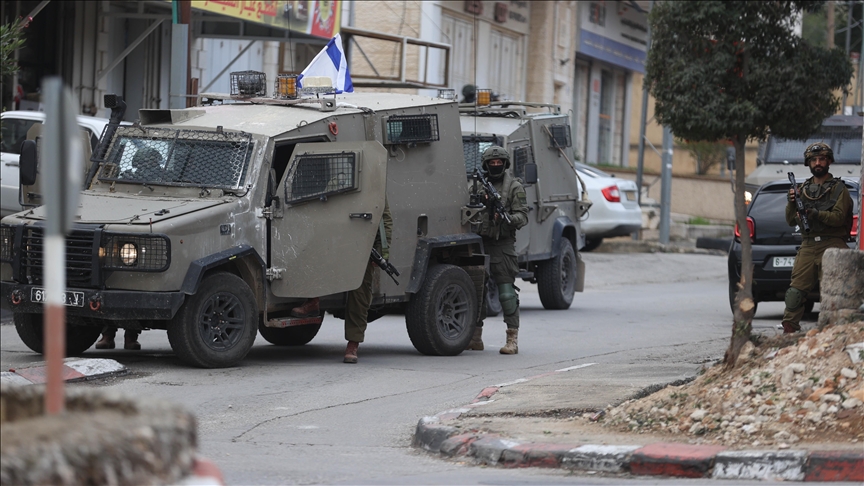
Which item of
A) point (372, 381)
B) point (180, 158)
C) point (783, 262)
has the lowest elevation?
point (372, 381)

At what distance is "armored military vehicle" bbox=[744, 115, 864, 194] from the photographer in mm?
18375

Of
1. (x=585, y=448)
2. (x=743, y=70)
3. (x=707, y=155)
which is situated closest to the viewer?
(x=585, y=448)

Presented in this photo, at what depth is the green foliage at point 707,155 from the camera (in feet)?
126

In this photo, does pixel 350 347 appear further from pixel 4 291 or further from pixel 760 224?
pixel 760 224

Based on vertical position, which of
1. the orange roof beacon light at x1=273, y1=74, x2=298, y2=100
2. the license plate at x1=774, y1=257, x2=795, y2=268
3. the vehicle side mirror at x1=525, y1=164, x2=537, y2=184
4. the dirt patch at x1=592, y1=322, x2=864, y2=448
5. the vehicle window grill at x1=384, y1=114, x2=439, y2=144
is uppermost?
the orange roof beacon light at x1=273, y1=74, x2=298, y2=100

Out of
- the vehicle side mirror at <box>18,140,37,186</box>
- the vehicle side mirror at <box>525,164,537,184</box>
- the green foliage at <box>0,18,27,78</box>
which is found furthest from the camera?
the vehicle side mirror at <box>525,164,537,184</box>

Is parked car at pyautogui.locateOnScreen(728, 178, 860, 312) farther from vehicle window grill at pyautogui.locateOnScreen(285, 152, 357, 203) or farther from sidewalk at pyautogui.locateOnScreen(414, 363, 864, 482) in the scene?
sidewalk at pyautogui.locateOnScreen(414, 363, 864, 482)

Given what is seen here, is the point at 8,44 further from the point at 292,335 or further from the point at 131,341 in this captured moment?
the point at 292,335

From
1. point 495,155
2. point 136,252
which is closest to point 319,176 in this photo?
point 136,252

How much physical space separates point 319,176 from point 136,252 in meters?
1.70

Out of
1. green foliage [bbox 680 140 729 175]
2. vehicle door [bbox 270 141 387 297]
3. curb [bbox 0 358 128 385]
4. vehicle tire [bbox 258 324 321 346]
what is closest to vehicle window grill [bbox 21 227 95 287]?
curb [bbox 0 358 128 385]

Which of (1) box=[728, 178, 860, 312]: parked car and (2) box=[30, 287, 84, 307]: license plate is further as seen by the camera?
(1) box=[728, 178, 860, 312]: parked car

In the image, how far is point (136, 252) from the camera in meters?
9.55

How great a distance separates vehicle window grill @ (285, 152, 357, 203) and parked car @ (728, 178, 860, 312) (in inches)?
209
